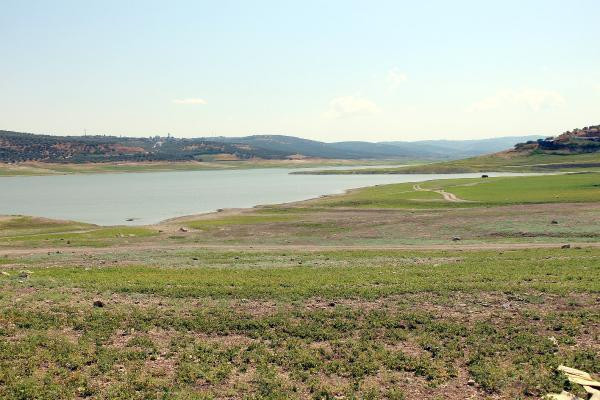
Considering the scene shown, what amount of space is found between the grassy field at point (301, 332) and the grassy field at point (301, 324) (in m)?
0.06

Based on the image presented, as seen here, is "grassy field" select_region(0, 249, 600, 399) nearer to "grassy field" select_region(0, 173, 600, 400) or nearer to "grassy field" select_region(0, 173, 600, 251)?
"grassy field" select_region(0, 173, 600, 400)

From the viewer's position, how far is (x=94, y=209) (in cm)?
10044

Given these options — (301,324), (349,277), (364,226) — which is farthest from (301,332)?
(364,226)

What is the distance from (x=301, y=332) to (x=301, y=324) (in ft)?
2.63

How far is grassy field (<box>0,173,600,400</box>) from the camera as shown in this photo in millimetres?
13766

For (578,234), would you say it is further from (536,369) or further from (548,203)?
(536,369)

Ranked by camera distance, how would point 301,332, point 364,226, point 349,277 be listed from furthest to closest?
point 364,226, point 349,277, point 301,332

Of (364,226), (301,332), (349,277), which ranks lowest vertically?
(364,226)

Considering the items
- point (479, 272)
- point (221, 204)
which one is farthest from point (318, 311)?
point (221, 204)

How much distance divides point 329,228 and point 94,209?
5967 centimetres

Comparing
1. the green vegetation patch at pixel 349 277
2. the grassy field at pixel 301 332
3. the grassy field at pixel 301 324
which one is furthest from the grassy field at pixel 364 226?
the grassy field at pixel 301 332

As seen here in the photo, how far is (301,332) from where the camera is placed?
17.4 metres

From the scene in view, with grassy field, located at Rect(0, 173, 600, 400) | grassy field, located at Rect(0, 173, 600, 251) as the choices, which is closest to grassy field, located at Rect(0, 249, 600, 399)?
grassy field, located at Rect(0, 173, 600, 400)

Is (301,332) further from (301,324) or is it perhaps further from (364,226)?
(364,226)
